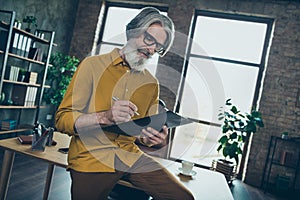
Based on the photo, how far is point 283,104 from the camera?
15.3ft

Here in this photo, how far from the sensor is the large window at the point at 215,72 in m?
4.98

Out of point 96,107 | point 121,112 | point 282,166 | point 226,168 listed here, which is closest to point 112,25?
point 226,168

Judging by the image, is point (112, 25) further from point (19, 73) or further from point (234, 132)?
point (234, 132)

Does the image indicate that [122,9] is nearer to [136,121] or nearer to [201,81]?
[201,81]

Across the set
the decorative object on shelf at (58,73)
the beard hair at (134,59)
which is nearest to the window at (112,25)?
the decorative object on shelf at (58,73)

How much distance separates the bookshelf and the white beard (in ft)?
9.88

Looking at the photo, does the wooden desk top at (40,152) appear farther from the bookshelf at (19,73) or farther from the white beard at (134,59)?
the bookshelf at (19,73)

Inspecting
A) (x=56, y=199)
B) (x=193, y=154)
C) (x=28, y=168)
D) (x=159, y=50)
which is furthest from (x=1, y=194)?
(x=193, y=154)

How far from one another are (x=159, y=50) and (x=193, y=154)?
4.16m

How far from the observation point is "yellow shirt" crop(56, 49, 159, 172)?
1102 millimetres

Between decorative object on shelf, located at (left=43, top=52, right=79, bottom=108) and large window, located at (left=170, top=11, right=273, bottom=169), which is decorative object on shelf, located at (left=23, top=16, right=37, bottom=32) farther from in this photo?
large window, located at (left=170, top=11, right=273, bottom=169)

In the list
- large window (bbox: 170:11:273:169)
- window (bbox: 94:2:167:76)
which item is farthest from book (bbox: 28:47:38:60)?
large window (bbox: 170:11:273:169)

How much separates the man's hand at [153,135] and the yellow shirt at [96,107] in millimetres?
75

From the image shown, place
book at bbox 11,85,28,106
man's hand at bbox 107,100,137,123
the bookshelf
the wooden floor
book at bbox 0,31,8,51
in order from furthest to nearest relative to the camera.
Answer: book at bbox 11,85,28,106 < the bookshelf < book at bbox 0,31,8,51 < the wooden floor < man's hand at bbox 107,100,137,123
